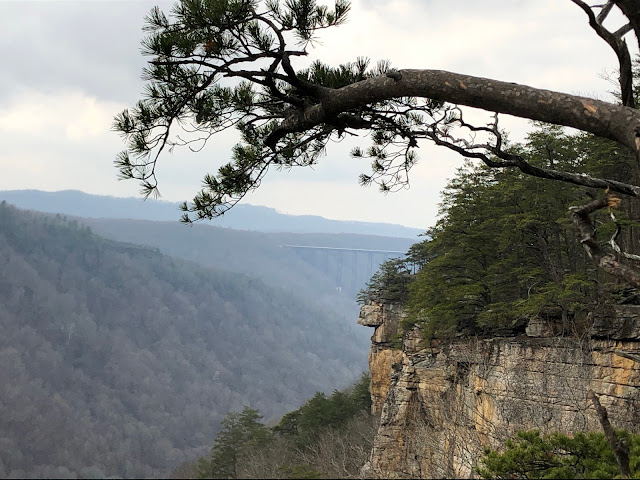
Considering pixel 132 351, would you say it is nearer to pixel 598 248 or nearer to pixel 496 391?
pixel 496 391

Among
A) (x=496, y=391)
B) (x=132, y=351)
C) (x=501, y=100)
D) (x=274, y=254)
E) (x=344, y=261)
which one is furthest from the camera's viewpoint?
(x=344, y=261)

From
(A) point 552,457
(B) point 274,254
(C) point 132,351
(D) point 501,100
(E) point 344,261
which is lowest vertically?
(C) point 132,351

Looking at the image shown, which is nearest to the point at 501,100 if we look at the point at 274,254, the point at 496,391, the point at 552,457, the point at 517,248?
the point at 552,457

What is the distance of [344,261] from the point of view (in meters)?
188

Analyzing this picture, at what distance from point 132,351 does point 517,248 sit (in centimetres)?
7811

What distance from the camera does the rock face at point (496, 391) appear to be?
1077cm

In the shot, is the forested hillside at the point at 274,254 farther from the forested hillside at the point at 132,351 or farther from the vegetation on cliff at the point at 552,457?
the vegetation on cliff at the point at 552,457

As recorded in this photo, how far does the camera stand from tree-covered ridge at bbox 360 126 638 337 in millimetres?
13062

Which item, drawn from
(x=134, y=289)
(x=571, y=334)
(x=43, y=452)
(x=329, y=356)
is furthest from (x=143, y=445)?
(x=329, y=356)

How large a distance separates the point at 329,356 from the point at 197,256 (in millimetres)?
63671

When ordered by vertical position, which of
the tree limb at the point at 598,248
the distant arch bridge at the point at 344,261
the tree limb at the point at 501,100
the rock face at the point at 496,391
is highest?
the tree limb at the point at 501,100

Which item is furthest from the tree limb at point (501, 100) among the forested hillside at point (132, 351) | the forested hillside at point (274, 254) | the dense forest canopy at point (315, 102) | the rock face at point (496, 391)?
the forested hillside at point (274, 254)

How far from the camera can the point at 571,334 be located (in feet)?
42.2

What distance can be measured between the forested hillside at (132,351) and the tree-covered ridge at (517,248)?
21043mm
